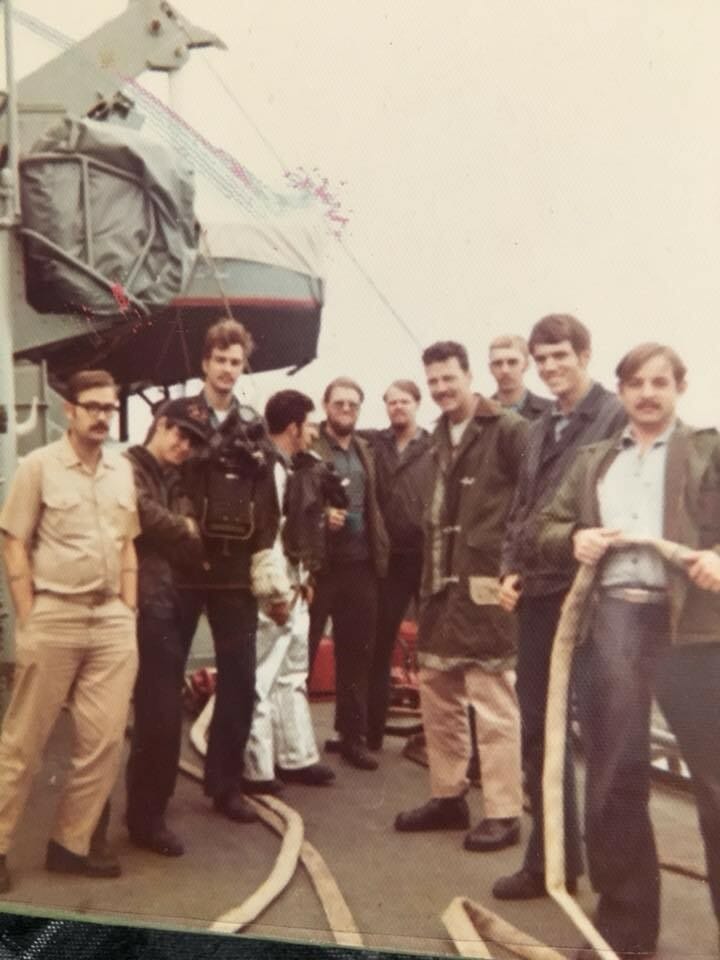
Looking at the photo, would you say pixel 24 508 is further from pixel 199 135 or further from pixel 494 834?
pixel 494 834

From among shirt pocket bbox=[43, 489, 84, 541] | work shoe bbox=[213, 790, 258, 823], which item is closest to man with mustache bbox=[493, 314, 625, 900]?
work shoe bbox=[213, 790, 258, 823]

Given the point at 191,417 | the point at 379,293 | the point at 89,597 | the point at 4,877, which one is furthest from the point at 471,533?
the point at 4,877

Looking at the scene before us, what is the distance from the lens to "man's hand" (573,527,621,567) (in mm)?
2105

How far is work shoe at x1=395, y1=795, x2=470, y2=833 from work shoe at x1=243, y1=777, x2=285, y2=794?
0.29 metres

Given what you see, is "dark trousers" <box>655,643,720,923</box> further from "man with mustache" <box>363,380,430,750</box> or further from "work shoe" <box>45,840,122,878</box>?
"work shoe" <box>45,840,122,878</box>

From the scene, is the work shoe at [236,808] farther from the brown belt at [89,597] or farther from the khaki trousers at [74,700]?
the brown belt at [89,597]

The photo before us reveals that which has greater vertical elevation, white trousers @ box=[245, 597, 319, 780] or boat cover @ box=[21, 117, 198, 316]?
boat cover @ box=[21, 117, 198, 316]

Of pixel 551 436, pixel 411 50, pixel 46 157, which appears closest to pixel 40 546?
pixel 46 157

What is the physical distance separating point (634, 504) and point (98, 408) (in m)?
1.21

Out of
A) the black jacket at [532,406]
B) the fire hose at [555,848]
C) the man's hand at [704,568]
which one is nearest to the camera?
the man's hand at [704,568]

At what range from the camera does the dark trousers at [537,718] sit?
2197 millimetres

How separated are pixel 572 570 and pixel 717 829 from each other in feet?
1.90

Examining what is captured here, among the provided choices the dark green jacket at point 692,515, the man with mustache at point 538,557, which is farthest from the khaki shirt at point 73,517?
the dark green jacket at point 692,515

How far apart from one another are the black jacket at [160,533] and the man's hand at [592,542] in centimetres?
85
